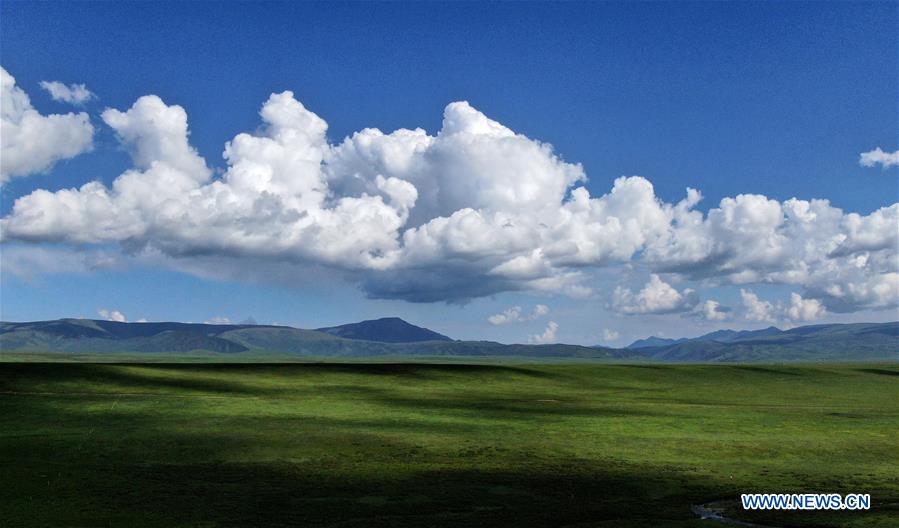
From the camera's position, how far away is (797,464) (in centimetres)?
5312

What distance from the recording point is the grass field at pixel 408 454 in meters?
38.0

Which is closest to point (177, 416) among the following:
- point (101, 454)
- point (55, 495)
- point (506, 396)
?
point (101, 454)

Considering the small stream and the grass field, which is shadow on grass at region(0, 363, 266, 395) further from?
the small stream

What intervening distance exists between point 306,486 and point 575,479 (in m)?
17.7

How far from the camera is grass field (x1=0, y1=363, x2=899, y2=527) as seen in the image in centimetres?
3803

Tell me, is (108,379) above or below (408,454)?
above

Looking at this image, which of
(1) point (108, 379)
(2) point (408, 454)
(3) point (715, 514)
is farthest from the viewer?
(1) point (108, 379)

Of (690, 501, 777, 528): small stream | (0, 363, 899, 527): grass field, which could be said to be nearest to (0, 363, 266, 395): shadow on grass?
(0, 363, 899, 527): grass field

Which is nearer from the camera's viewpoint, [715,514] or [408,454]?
[715,514]

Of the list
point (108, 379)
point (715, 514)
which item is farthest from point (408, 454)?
point (108, 379)

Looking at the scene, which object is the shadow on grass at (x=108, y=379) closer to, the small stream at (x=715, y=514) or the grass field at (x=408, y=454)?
the grass field at (x=408, y=454)

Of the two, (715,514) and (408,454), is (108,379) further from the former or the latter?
(715,514)

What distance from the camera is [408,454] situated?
55.4 m

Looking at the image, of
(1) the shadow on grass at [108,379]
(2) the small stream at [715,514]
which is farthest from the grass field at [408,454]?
(2) the small stream at [715,514]
